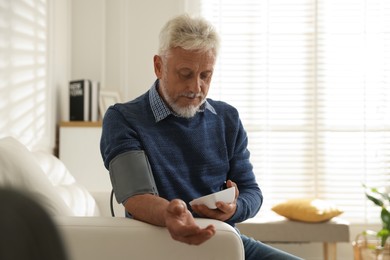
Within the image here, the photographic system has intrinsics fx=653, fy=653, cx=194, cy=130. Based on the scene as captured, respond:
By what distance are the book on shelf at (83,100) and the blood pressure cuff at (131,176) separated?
2486mm

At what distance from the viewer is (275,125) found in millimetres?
4664

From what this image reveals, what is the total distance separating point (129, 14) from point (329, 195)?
1.92 metres

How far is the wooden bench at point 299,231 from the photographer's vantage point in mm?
4023

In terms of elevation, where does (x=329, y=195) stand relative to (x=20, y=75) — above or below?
below

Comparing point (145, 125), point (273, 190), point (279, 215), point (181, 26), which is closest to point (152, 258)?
point (145, 125)

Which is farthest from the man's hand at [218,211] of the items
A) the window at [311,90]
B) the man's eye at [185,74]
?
the window at [311,90]

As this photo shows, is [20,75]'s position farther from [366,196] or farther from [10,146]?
[366,196]

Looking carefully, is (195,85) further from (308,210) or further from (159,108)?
(308,210)

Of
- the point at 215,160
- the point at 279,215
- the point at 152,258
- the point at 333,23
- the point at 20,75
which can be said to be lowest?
the point at 279,215

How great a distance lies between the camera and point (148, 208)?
5.25ft

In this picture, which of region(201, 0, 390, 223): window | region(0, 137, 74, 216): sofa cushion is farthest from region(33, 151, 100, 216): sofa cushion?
region(201, 0, 390, 223): window

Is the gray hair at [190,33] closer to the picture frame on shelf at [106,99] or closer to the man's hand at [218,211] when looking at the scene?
the man's hand at [218,211]

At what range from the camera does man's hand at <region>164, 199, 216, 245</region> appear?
4.87 feet

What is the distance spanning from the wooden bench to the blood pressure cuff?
2.45 metres
